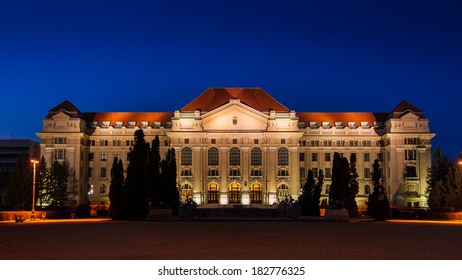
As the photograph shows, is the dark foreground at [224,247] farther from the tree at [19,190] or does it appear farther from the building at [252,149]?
the building at [252,149]

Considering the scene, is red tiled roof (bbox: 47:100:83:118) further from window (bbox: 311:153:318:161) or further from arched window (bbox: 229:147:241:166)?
window (bbox: 311:153:318:161)

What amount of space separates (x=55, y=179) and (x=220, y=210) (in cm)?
3863

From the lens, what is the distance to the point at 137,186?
186 feet

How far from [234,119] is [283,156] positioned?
1113 centimetres

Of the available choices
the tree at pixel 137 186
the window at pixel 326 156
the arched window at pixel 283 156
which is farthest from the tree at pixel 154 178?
the window at pixel 326 156

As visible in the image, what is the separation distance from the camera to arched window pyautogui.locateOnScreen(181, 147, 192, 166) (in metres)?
108

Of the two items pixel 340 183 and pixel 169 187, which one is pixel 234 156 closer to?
pixel 169 187

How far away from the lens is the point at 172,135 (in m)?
107

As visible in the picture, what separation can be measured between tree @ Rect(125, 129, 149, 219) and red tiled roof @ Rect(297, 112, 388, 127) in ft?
200

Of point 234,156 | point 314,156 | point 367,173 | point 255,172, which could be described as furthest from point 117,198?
point 367,173

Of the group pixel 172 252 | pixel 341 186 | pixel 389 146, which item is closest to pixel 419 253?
pixel 172 252

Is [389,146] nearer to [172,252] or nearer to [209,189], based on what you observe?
[209,189]

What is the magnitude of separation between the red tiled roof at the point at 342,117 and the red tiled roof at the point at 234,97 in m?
6.57

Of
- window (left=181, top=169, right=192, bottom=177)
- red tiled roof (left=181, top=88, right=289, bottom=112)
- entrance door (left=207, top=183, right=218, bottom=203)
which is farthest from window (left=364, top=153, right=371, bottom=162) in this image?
window (left=181, top=169, right=192, bottom=177)
